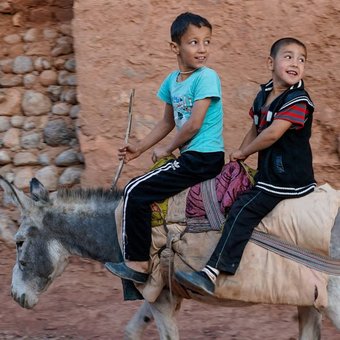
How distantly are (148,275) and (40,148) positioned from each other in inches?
148

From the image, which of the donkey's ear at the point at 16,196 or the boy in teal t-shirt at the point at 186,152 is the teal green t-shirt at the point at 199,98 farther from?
the donkey's ear at the point at 16,196

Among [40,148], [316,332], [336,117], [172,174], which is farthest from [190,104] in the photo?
[40,148]

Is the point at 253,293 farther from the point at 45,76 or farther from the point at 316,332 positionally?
the point at 45,76

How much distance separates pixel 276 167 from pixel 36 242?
168 cm

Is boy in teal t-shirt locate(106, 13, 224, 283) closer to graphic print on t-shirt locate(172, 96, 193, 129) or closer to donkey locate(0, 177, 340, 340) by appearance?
graphic print on t-shirt locate(172, 96, 193, 129)

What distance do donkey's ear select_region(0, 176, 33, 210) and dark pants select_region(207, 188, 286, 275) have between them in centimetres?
135

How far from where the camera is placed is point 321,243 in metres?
4.74

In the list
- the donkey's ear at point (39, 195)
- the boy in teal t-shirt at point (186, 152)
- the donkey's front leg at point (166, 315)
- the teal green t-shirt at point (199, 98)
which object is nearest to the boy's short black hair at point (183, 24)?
the boy in teal t-shirt at point (186, 152)

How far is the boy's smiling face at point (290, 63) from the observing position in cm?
473

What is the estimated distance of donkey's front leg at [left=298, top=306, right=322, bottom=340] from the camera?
5.34 meters

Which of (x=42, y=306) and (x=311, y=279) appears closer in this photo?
(x=311, y=279)

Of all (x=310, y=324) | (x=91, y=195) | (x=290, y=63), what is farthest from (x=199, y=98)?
(x=310, y=324)

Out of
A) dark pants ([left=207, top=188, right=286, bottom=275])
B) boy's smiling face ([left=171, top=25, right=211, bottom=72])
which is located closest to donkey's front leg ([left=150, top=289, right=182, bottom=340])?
dark pants ([left=207, top=188, right=286, bottom=275])

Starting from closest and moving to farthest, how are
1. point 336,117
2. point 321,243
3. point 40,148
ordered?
1. point 321,243
2. point 336,117
3. point 40,148
